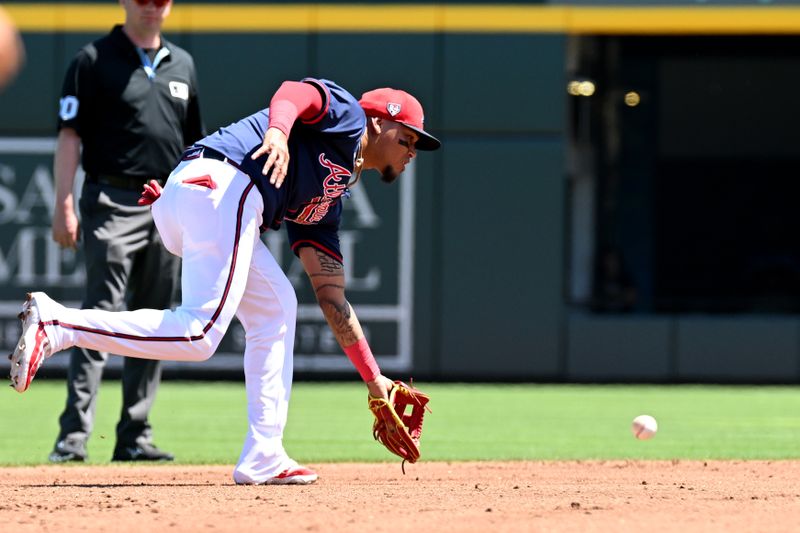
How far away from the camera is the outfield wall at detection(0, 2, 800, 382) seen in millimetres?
11602

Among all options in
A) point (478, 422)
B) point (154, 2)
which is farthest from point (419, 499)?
point (478, 422)

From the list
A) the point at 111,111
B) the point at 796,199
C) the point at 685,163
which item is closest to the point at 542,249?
the point at 685,163

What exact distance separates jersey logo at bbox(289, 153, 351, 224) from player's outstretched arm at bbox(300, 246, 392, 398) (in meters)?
0.18

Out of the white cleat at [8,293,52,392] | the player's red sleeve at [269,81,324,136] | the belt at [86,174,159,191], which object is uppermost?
the player's red sleeve at [269,81,324,136]

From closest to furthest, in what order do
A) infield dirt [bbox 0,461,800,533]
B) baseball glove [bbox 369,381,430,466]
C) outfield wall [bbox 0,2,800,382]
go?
infield dirt [bbox 0,461,800,533]
baseball glove [bbox 369,381,430,466]
outfield wall [bbox 0,2,800,382]

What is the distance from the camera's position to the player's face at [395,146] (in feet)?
16.7

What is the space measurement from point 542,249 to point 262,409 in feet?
22.8

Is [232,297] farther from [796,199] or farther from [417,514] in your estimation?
[796,199]

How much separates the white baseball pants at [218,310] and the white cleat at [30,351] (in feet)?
0.10

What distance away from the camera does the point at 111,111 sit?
20.5 ft

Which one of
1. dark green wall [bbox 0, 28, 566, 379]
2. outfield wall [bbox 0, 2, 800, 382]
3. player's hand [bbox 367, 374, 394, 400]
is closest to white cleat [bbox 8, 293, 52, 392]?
player's hand [bbox 367, 374, 394, 400]

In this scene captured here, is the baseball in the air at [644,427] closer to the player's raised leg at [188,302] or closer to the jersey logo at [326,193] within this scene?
the jersey logo at [326,193]

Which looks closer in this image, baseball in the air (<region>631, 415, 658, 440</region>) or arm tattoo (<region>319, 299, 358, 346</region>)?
arm tattoo (<region>319, 299, 358, 346</region>)

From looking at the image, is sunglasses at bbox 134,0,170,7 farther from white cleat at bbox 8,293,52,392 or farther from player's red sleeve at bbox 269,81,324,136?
white cleat at bbox 8,293,52,392
